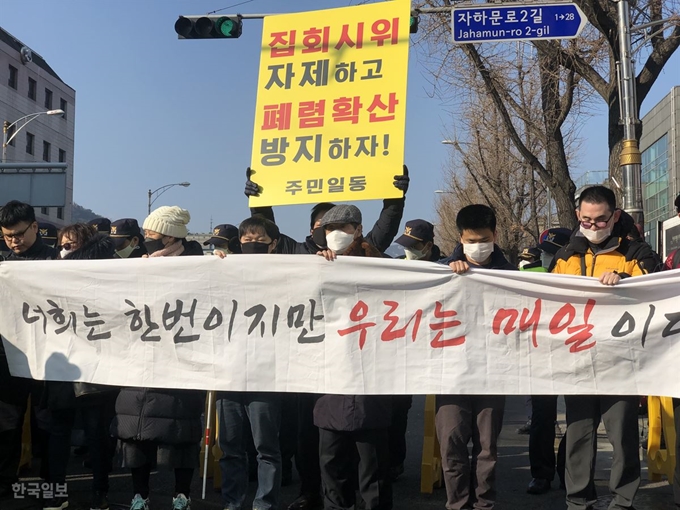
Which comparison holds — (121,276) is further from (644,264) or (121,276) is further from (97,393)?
(644,264)

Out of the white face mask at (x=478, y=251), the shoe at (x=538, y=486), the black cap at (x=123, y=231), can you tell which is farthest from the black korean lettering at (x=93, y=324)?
the shoe at (x=538, y=486)

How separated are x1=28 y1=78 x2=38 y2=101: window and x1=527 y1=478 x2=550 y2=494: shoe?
50158mm

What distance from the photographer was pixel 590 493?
13.9 feet

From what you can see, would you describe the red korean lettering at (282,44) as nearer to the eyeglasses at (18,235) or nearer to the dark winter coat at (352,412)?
the eyeglasses at (18,235)

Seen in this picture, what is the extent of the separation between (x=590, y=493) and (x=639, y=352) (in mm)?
794

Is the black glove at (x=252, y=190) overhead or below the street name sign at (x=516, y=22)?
below

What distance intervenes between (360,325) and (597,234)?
4.53 feet

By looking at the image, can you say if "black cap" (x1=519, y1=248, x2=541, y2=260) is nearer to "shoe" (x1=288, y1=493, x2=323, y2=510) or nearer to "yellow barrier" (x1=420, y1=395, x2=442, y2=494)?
"yellow barrier" (x1=420, y1=395, x2=442, y2=494)

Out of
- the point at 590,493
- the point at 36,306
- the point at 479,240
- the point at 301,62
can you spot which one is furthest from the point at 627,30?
the point at 36,306

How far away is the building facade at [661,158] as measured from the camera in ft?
157

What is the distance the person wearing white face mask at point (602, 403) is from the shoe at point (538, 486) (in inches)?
45.1

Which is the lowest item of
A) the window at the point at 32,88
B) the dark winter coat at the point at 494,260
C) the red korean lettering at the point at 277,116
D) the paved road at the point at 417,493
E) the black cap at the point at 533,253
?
the paved road at the point at 417,493

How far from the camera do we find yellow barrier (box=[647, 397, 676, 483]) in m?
5.28

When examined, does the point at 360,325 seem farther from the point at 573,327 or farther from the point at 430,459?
the point at 430,459
